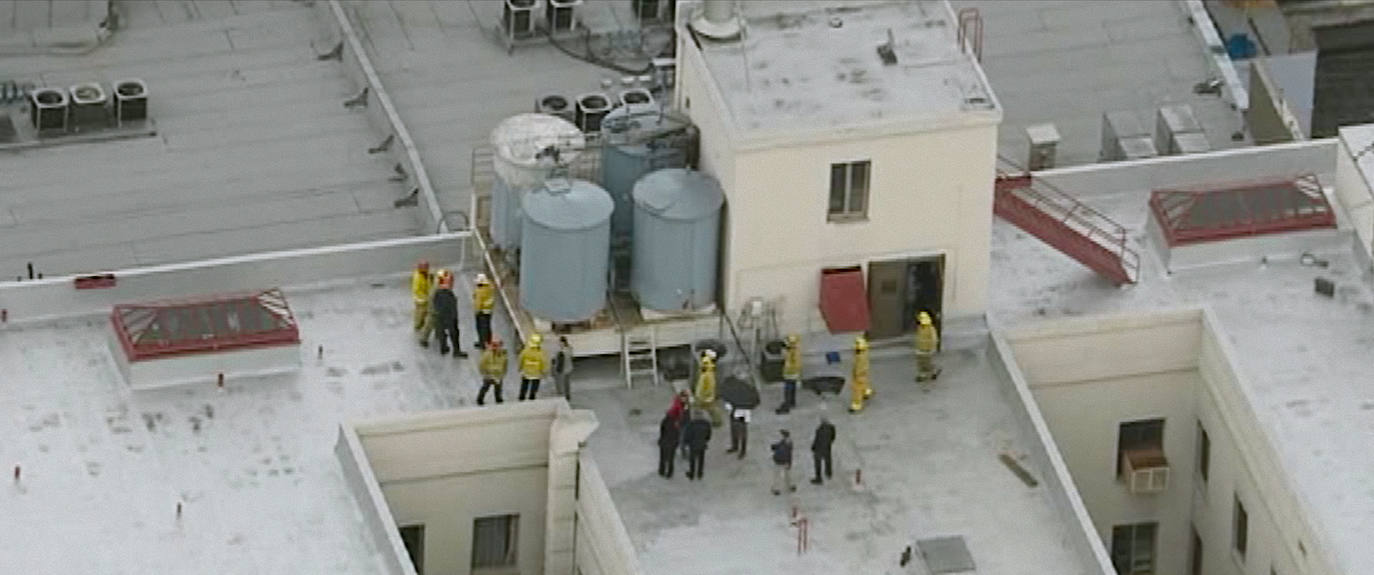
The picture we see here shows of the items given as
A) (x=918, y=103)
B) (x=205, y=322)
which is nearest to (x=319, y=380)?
(x=205, y=322)

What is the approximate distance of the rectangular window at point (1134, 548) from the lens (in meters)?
124

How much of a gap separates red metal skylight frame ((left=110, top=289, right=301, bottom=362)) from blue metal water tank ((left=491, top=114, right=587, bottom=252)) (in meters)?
5.12

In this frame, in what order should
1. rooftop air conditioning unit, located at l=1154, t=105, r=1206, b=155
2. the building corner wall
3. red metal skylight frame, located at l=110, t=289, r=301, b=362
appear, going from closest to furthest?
the building corner wall
red metal skylight frame, located at l=110, t=289, r=301, b=362
rooftop air conditioning unit, located at l=1154, t=105, r=1206, b=155

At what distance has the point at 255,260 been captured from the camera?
12294 centimetres

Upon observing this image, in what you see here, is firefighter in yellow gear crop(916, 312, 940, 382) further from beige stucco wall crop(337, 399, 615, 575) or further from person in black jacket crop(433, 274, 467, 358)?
person in black jacket crop(433, 274, 467, 358)

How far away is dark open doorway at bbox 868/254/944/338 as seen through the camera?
121 metres

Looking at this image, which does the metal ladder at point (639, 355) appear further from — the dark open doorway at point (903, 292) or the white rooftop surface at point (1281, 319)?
the white rooftop surface at point (1281, 319)

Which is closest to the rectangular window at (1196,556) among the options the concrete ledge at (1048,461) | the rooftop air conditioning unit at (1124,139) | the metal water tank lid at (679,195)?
the concrete ledge at (1048,461)

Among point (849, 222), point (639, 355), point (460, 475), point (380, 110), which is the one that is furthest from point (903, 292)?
point (380, 110)

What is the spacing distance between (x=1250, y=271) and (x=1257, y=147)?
25.2 ft

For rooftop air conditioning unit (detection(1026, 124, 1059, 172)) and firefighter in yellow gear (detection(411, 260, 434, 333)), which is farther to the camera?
rooftop air conditioning unit (detection(1026, 124, 1059, 172))

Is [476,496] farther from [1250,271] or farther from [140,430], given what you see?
[1250,271]

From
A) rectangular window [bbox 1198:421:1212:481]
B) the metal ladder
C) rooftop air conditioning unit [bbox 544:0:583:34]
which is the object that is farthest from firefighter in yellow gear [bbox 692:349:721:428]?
rooftop air conditioning unit [bbox 544:0:583:34]

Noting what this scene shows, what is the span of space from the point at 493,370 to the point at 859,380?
25.1 feet
